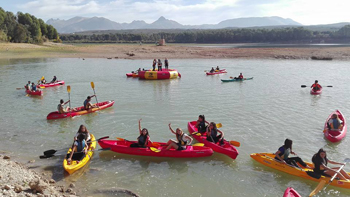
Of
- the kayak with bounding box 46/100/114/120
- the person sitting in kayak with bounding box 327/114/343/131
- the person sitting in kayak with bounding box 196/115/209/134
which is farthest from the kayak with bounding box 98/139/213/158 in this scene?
the person sitting in kayak with bounding box 327/114/343/131

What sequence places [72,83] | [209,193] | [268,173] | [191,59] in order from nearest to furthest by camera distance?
[209,193] → [268,173] → [72,83] → [191,59]

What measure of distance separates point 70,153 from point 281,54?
46691mm

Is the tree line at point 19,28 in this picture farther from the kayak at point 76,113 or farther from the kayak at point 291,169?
the kayak at point 291,169

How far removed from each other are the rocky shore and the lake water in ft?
1.90

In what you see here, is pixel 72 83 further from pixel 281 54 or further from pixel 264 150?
pixel 281 54

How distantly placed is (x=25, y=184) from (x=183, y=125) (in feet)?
27.4

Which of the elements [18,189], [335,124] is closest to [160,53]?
[335,124]

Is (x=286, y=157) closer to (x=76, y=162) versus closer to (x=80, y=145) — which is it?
(x=76, y=162)

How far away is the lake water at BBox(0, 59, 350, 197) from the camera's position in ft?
29.9

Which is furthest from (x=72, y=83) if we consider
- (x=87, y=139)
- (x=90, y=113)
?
(x=87, y=139)

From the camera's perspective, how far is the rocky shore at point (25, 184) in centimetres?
699

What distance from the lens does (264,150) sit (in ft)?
37.8

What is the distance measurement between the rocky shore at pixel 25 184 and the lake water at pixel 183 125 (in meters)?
0.58

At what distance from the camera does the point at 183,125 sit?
47.5 ft
